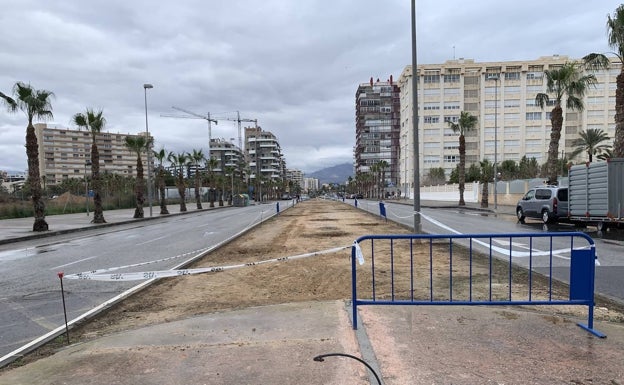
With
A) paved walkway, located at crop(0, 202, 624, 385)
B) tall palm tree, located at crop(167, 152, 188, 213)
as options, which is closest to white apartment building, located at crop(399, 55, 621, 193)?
tall palm tree, located at crop(167, 152, 188, 213)

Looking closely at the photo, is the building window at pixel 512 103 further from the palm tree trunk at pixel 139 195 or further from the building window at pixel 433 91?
the palm tree trunk at pixel 139 195

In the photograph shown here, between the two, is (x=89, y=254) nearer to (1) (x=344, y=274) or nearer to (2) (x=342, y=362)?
(1) (x=344, y=274)

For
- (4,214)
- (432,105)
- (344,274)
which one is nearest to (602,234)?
(344,274)

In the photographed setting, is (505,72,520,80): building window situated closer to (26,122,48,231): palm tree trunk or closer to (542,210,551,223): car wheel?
(542,210,551,223): car wheel

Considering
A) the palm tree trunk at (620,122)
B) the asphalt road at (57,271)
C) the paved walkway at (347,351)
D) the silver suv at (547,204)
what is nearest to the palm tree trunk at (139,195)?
the asphalt road at (57,271)

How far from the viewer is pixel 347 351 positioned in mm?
4160

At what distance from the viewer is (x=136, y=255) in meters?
12.5

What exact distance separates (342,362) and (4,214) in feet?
130

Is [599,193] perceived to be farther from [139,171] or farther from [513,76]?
[513,76]

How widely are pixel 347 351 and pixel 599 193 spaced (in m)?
16.0

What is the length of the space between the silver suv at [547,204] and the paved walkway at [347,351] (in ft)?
53.0

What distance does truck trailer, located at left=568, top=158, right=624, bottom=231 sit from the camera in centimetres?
1538

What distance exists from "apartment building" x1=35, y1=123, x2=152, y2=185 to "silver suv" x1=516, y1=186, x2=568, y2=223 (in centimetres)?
15577

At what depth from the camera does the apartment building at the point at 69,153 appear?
15725 centimetres
